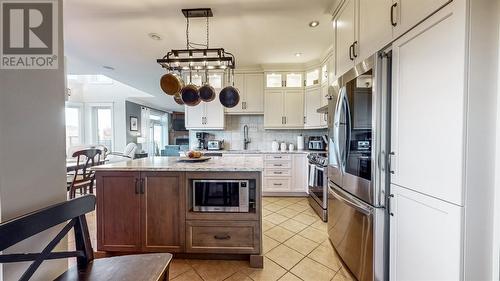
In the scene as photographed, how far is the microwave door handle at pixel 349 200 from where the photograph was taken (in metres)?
1.58

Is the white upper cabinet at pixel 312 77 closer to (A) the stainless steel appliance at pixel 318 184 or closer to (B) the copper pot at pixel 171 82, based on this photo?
(A) the stainless steel appliance at pixel 318 184

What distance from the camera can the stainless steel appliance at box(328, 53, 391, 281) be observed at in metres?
1.46

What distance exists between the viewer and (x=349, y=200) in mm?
1823

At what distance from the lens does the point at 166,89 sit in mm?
2404

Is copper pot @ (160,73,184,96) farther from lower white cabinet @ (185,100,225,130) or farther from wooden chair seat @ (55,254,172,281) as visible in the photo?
lower white cabinet @ (185,100,225,130)

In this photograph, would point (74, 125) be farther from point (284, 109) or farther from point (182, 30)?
point (284, 109)

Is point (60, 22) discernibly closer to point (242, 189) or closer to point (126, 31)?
point (242, 189)

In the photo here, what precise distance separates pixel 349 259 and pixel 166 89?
7.96 ft

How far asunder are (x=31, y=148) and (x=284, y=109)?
3.97 meters

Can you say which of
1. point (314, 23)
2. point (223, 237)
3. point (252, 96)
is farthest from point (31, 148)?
point (252, 96)

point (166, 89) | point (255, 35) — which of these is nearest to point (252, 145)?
point (255, 35)

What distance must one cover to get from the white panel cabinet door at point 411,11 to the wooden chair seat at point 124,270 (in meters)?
1.89

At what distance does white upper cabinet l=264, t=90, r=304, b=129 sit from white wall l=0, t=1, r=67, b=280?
12.0ft

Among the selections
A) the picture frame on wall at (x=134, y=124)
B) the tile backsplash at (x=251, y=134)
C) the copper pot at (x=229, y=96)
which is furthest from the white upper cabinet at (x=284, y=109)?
the picture frame on wall at (x=134, y=124)
